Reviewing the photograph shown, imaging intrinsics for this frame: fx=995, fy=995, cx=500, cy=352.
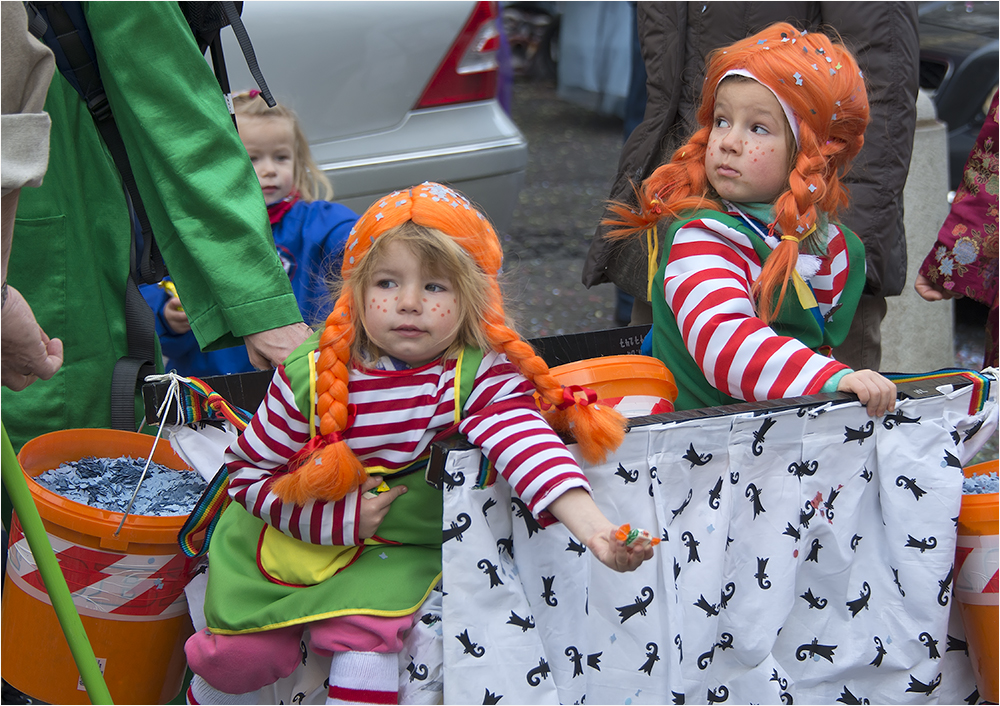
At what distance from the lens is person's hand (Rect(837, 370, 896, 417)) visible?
180 centimetres

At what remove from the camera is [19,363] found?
1.69 meters

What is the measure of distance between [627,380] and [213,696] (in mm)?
999

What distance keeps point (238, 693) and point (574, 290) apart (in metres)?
3.80

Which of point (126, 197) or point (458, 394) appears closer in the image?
point (458, 394)

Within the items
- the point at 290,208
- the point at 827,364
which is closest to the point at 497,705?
the point at 827,364

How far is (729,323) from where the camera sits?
2.00 meters

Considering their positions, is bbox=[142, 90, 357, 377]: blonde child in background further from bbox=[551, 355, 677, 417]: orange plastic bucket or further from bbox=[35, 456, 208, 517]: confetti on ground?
bbox=[551, 355, 677, 417]: orange plastic bucket

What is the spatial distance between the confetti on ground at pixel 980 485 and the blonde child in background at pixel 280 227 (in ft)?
5.74

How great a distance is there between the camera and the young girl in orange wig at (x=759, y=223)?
6.58ft

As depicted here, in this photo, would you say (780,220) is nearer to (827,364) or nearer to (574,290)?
(827,364)

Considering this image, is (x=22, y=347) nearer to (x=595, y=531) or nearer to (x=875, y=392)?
(x=595, y=531)

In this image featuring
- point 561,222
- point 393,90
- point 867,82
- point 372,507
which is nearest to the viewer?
point 372,507

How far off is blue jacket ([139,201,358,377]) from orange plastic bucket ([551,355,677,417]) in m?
1.14

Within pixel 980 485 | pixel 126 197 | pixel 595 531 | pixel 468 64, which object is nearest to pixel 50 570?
pixel 595 531
